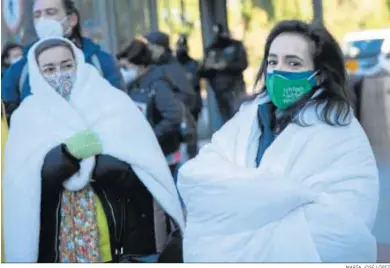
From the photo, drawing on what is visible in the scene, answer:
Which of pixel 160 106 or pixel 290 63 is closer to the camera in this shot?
pixel 290 63

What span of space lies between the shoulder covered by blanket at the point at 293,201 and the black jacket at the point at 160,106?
1.19 m

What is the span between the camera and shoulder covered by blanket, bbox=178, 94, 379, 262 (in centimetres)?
235

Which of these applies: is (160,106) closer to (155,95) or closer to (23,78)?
(155,95)

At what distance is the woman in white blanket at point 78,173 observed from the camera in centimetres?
292

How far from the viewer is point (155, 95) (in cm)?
373

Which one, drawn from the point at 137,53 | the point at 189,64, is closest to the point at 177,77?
the point at 137,53

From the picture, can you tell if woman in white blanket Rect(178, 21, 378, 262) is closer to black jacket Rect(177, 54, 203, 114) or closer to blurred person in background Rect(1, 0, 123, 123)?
blurred person in background Rect(1, 0, 123, 123)

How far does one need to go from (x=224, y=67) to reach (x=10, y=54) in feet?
4.91

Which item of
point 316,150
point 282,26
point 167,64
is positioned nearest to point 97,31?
point 167,64

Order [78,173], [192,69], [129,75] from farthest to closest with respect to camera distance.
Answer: [192,69] → [129,75] → [78,173]

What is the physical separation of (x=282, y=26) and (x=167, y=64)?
161 cm

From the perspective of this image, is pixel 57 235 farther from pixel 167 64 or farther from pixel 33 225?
pixel 167 64

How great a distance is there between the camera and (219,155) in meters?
2.53

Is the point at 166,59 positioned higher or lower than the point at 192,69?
higher
